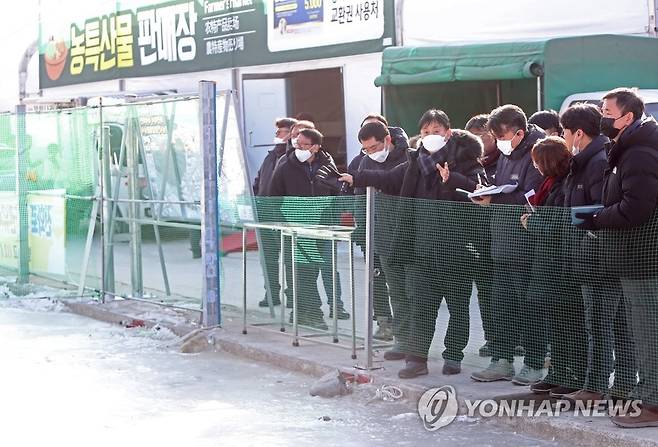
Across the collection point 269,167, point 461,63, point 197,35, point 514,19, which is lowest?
point 269,167

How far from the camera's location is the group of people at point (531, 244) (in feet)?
20.9

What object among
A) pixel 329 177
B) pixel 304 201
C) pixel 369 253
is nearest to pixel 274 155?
pixel 329 177

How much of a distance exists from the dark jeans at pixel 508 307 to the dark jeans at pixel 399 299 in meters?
0.86

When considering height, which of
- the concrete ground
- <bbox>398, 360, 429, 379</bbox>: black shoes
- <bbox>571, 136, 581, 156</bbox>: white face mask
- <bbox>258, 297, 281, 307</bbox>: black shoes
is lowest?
the concrete ground

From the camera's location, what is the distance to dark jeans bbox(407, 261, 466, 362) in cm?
781

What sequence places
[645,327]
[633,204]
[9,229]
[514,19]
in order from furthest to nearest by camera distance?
[9,229] < [514,19] < [645,327] < [633,204]

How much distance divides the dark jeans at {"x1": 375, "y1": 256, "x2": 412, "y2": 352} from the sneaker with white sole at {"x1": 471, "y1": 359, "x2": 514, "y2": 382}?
2.24 ft

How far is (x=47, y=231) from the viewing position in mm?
13250

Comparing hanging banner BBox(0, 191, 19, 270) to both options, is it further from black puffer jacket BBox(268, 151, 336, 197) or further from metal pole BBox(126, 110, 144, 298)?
black puffer jacket BBox(268, 151, 336, 197)

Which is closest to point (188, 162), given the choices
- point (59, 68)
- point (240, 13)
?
point (240, 13)

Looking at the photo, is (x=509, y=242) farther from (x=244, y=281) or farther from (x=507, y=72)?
(x=507, y=72)

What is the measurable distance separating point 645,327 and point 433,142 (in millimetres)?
2177

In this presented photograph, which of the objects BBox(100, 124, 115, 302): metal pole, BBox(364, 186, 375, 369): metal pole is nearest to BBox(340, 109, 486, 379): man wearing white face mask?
BBox(364, 186, 375, 369): metal pole

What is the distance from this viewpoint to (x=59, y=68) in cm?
2138
